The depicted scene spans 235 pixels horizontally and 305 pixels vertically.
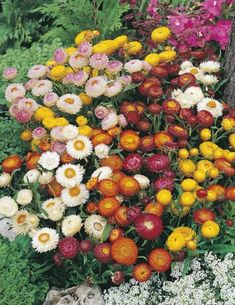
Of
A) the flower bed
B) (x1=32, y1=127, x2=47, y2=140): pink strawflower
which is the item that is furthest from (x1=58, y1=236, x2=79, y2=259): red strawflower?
(x1=32, y1=127, x2=47, y2=140): pink strawflower

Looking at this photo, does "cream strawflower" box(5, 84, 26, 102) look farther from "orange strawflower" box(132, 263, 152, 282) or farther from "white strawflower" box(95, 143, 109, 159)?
"orange strawflower" box(132, 263, 152, 282)

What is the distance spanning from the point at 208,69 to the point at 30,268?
55.2 inches

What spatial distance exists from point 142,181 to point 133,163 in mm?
100

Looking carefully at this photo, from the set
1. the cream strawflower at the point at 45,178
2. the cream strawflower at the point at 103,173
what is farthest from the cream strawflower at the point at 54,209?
the cream strawflower at the point at 103,173

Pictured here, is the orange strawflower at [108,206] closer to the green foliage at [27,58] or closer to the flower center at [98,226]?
the flower center at [98,226]

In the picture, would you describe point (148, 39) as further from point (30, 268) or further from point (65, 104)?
Answer: point (30, 268)

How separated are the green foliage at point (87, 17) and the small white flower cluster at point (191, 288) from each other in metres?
2.08

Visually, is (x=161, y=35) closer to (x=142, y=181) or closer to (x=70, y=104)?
(x=70, y=104)

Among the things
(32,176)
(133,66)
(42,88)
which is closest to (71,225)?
(32,176)

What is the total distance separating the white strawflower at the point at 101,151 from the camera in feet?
10.3

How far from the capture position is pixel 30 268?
3.06m

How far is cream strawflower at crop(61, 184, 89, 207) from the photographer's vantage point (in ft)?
9.86

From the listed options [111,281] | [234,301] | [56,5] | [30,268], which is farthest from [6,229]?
[56,5]

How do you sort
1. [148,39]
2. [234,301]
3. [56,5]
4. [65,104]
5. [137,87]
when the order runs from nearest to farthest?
1. [234,301]
2. [65,104]
3. [137,87]
4. [148,39]
5. [56,5]
